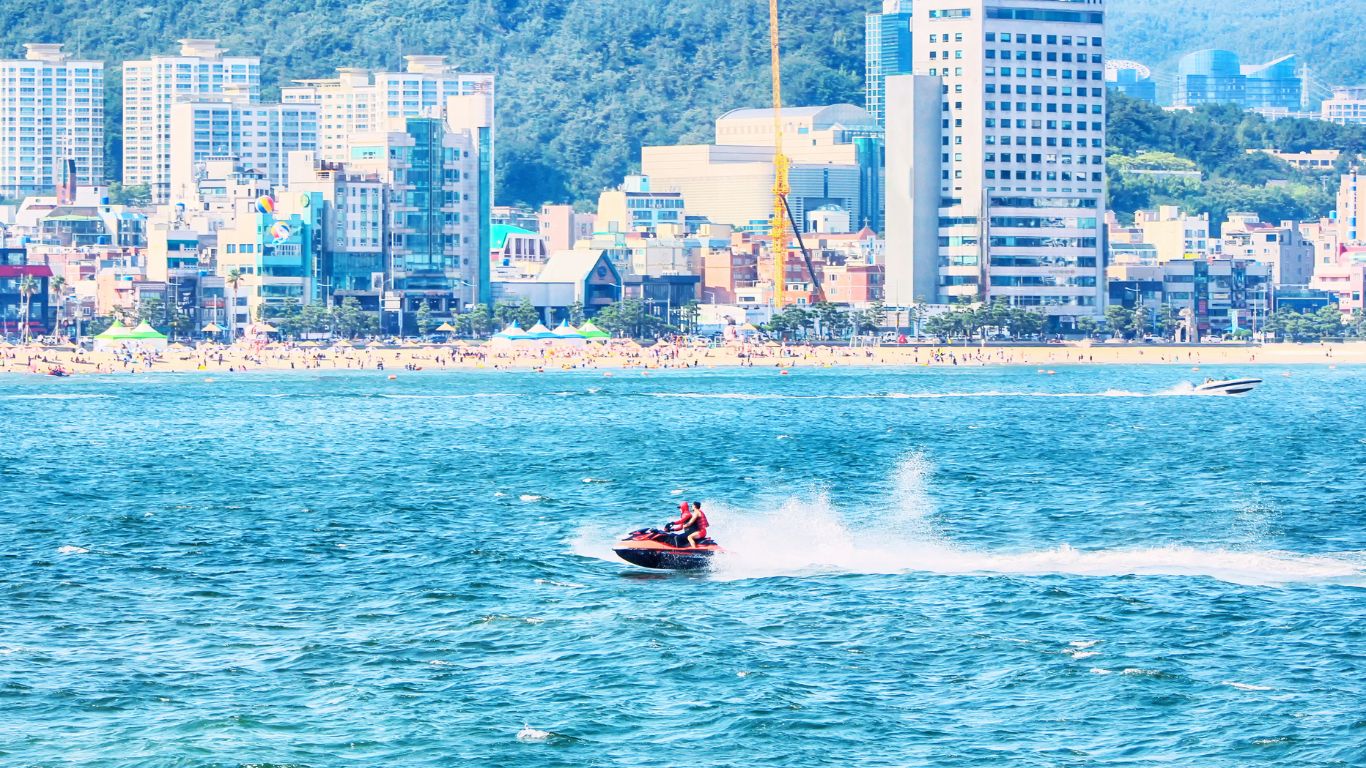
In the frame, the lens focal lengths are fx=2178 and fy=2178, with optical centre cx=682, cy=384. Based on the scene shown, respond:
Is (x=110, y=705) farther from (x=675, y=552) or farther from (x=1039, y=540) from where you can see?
(x=1039, y=540)

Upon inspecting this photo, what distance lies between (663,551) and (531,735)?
21967 millimetres

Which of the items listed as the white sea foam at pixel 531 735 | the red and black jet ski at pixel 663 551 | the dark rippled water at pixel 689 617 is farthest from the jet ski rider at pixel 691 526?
the white sea foam at pixel 531 735

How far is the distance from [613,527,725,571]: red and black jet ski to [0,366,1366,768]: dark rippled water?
0.69 m

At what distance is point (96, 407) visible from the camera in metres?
193

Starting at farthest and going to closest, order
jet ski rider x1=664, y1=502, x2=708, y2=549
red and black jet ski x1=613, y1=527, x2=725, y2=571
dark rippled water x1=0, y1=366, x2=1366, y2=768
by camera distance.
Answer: jet ski rider x1=664, y1=502, x2=708, y2=549 < red and black jet ski x1=613, y1=527, x2=725, y2=571 < dark rippled water x1=0, y1=366, x2=1366, y2=768

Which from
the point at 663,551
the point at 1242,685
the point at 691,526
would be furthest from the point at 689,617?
the point at 1242,685

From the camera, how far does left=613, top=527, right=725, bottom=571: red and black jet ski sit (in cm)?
7206

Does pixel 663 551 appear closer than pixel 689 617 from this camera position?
No

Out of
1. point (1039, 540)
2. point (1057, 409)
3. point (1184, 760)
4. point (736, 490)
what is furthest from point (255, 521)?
point (1057, 409)

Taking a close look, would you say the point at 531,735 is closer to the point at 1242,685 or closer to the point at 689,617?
the point at 689,617

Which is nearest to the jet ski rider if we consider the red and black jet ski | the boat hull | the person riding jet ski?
the person riding jet ski

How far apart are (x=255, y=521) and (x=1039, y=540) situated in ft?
111

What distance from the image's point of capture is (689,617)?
213 feet

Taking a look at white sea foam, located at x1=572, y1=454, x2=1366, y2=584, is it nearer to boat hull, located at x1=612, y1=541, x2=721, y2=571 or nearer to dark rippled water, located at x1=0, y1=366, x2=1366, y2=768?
dark rippled water, located at x1=0, y1=366, x2=1366, y2=768
